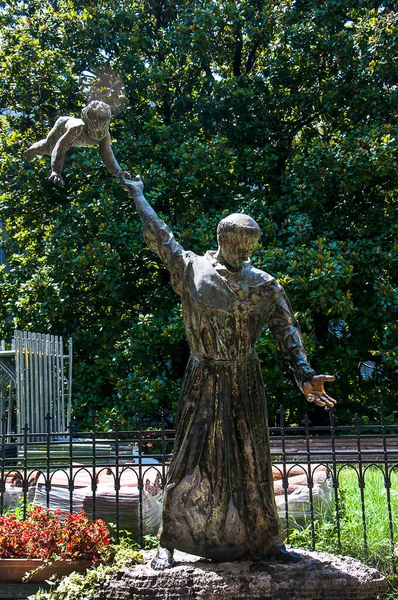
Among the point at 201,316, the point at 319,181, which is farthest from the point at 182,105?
the point at 201,316

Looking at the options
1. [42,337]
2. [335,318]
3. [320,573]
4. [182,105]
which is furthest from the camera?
[182,105]

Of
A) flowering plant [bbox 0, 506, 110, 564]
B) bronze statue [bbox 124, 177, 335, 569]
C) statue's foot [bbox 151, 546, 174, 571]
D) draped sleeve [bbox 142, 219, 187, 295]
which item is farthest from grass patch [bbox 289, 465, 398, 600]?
draped sleeve [bbox 142, 219, 187, 295]

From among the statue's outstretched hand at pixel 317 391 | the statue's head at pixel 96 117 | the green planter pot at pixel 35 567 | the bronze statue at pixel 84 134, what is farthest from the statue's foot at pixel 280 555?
the statue's head at pixel 96 117

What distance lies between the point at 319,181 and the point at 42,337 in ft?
15.4

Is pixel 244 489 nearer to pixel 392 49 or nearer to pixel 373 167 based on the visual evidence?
pixel 373 167

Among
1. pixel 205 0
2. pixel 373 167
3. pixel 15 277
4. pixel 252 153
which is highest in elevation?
pixel 205 0

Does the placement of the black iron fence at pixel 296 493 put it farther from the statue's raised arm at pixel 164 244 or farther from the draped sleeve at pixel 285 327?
the statue's raised arm at pixel 164 244

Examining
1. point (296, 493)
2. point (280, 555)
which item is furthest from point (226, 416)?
point (296, 493)

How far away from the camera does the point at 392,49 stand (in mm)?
10188

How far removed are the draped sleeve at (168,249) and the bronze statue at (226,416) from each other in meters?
0.04

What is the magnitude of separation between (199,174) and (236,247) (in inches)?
298

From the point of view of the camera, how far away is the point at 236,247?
357 cm

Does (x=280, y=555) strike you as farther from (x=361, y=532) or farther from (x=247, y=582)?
(x=361, y=532)

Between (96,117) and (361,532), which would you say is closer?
(96,117)
